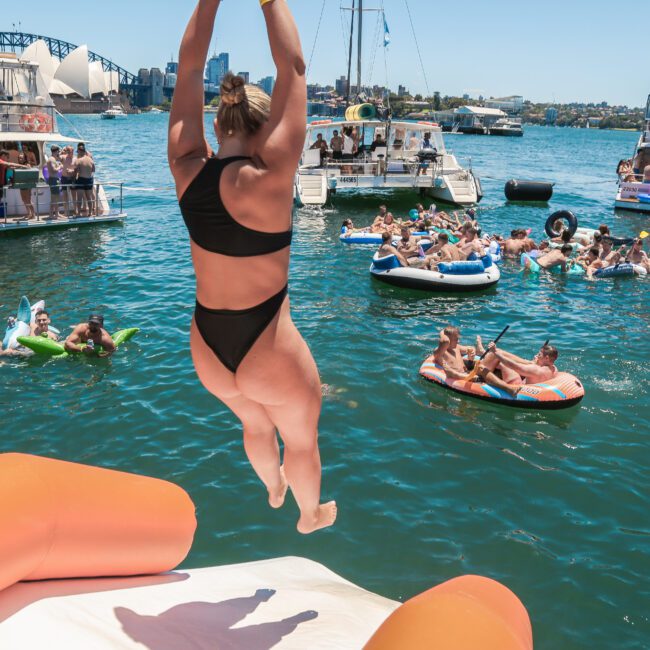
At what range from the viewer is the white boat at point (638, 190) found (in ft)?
98.9

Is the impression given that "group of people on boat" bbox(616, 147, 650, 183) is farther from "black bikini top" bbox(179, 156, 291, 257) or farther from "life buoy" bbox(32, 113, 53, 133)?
"black bikini top" bbox(179, 156, 291, 257)

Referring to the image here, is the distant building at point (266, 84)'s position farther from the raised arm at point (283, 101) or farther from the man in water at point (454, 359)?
the man in water at point (454, 359)

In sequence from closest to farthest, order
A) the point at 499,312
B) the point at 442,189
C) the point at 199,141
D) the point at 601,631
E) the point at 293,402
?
the point at 199,141, the point at 293,402, the point at 601,631, the point at 499,312, the point at 442,189

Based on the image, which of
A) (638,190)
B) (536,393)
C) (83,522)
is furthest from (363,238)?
(83,522)

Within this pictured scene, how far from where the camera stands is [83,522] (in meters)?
3.63

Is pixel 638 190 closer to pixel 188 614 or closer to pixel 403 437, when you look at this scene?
pixel 403 437

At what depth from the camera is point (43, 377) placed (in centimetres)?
1052

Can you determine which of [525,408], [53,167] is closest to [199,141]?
[525,408]

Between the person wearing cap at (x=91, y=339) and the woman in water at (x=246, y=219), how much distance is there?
8.88 meters

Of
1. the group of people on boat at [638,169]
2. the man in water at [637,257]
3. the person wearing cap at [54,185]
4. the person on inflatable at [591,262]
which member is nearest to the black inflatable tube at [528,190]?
the group of people on boat at [638,169]

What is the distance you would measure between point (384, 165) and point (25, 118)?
13.2 meters

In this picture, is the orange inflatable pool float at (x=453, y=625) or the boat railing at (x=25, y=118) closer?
the orange inflatable pool float at (x=453, y=625)

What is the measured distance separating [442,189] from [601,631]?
78.7 feet

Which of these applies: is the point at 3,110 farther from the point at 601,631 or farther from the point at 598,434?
the point at 601,631
